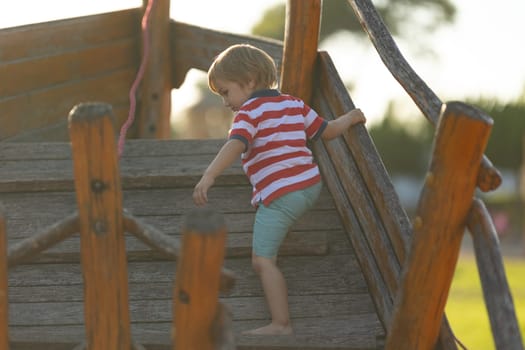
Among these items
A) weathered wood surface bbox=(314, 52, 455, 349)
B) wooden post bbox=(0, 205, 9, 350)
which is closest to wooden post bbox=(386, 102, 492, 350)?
weathered wood surface bbox=(314, 52, 455, 349)

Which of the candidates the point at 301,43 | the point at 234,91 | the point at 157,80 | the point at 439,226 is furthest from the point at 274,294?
the point at 157,80

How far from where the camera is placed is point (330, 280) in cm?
447

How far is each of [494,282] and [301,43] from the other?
2251 millimetres

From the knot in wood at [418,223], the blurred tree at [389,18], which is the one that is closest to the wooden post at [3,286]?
the knot in wood at [418,223]

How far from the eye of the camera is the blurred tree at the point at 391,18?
41.0 m

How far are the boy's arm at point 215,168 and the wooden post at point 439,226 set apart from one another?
0.78 meters

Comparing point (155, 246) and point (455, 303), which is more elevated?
point (155, 246)

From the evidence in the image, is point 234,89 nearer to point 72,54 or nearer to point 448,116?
point 448,116

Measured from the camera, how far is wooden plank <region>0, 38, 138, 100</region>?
652 centimetres

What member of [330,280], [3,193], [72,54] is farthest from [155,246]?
[72,54]

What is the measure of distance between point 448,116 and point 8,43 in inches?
149

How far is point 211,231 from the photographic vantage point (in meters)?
2.82

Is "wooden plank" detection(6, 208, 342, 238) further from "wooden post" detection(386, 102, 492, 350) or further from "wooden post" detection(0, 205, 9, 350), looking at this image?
"wooden post" detection(0, 205, 9, 350)

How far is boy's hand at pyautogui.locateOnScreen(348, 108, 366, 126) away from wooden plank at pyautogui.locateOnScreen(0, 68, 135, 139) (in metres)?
2.66
